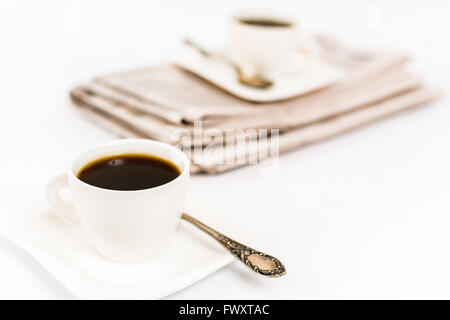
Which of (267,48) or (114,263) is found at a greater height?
(267,48)

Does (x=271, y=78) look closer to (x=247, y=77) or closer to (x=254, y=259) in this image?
(x=247, y=77)

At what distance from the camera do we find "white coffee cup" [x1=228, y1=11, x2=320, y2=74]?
105cm

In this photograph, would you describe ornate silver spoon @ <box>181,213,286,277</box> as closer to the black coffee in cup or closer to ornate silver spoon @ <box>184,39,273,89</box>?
the black coffee in cup

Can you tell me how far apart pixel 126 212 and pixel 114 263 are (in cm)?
8

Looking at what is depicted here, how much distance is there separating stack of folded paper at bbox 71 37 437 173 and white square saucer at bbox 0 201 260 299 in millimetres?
229

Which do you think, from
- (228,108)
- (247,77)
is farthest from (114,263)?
(247,77)

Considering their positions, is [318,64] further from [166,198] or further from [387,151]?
[166,198]

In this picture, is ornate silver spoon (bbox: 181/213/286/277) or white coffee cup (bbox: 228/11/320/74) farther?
white coffee cup (bbox: 228/11/320/74)

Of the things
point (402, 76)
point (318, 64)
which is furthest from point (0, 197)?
point (402, 76)

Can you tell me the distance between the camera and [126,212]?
22.2 inches

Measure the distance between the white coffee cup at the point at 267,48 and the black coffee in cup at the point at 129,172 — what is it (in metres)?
0.49

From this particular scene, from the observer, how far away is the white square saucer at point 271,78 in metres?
0.99

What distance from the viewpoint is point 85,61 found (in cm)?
133

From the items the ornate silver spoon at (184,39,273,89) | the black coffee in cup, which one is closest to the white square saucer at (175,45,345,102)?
the ornate silver spoon at (184,39,273,89)
